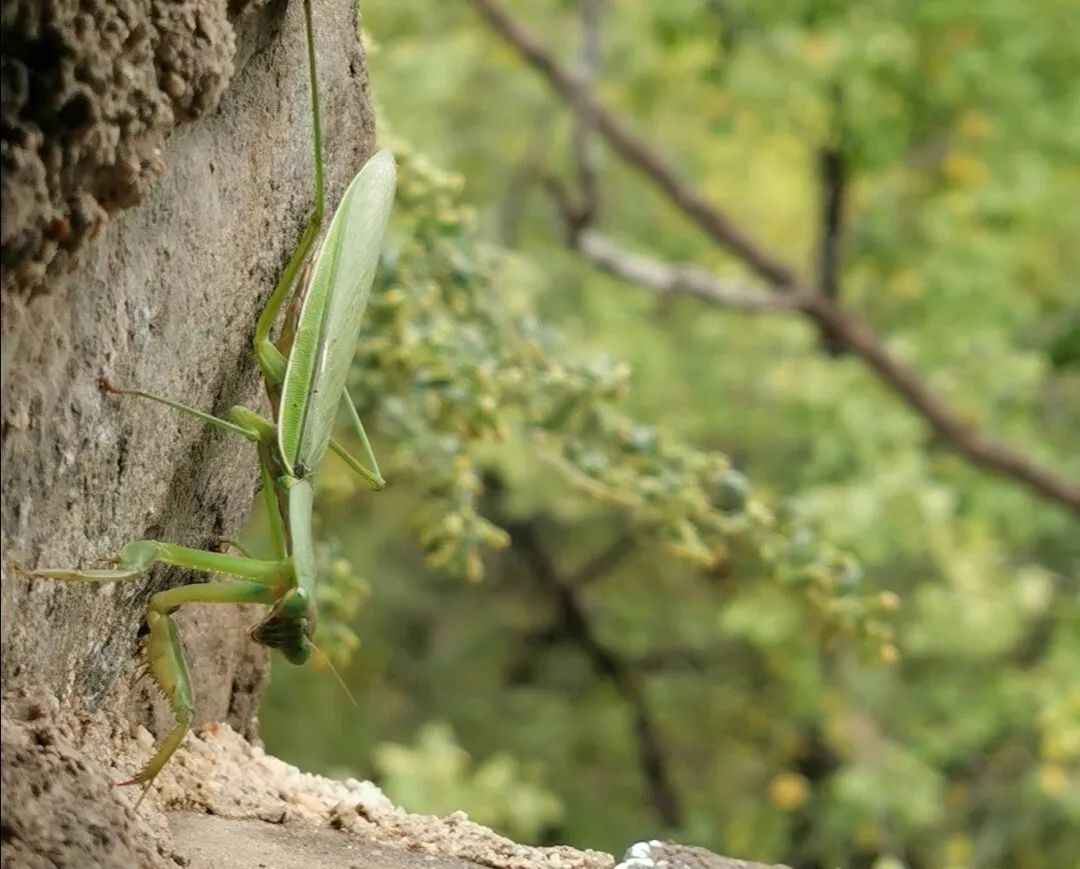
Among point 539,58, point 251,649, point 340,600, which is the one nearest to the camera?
point 251,649

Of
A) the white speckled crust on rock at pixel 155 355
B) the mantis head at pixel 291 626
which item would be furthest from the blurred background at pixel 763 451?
the mantis head at pixel 291 626

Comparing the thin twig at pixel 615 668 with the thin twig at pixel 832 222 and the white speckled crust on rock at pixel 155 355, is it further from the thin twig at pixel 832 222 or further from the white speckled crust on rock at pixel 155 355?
the white speckled crust on rock at pixel 155 355

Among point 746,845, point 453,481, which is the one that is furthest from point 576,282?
point 453,481

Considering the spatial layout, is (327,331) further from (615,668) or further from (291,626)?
(615,668)

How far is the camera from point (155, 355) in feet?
5.73

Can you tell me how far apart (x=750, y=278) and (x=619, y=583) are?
7.26 feet

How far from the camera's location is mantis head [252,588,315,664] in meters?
1.79

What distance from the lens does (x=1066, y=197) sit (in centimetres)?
842

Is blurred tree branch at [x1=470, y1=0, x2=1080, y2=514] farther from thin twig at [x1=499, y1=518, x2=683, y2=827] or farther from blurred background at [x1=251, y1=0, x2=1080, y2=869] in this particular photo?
thin twig at [x1=499, y1=518, x2=683, y2=827]

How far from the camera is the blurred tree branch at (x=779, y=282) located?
6.35m

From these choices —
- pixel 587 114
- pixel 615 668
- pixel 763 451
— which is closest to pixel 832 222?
pixel 763 451

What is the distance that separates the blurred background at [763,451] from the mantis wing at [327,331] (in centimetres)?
323

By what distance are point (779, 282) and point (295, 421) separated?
17.4 feet

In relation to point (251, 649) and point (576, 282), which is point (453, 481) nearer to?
point (251, 649)
